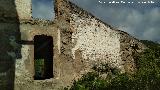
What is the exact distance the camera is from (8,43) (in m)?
14.9

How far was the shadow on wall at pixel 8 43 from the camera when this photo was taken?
1473 centimetres

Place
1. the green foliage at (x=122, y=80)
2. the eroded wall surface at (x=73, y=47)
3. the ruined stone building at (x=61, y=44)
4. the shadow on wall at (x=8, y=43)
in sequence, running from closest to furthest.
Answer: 1. the shadow on wall at (x=8, y=43)
2. the ruined stone building at (x=61, y=44)
3. the eroded wall surface at (x=73, y=47)
4. the green foliage at (x=122, y=80)

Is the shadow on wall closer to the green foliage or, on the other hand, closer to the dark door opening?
the dark door opening

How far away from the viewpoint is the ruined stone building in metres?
15.1

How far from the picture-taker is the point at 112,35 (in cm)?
1733

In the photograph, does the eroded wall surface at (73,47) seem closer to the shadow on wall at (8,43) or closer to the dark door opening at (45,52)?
the shadow on wall at (8,43)

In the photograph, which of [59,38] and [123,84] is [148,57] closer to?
[123,84]

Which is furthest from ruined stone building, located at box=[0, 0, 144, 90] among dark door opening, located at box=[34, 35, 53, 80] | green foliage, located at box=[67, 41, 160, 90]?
green foliage, located at box=[67, 41, 160, 90]

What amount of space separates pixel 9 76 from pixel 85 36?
3.93 m

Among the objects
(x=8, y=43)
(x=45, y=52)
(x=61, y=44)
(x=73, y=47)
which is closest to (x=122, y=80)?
(x=73, y=47)

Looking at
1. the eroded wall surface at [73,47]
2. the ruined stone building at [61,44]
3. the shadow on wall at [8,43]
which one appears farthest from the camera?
the eroded wall surface at [73,47]

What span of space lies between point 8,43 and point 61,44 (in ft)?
7.80

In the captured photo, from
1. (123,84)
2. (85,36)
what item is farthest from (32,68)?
(123,84)

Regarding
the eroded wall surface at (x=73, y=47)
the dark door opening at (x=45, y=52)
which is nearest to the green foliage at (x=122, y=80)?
the eroded wall surface at (x=73, y=47)
